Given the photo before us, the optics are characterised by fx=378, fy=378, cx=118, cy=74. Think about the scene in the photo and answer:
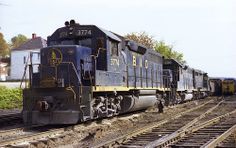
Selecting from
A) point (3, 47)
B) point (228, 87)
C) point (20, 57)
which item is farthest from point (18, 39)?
point (228, 87)

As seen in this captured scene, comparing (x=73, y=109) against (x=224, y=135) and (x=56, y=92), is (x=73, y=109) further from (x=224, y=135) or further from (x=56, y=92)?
(x=224, y=135)

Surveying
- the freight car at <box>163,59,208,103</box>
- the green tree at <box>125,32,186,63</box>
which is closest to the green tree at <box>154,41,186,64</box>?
the green tree at <box>125,32,186,63</box>

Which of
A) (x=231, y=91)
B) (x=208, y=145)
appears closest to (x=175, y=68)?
(x=208, y=145)

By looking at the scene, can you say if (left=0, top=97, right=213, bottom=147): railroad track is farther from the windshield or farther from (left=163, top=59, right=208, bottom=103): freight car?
(left=163, top=59, right=208, bottom=103): freight car

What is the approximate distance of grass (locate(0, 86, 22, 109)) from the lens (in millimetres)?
25236

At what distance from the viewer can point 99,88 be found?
12.9 m

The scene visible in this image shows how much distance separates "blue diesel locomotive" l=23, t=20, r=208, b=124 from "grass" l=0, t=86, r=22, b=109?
11.4 meters

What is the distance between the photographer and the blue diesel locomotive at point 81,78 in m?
12.1

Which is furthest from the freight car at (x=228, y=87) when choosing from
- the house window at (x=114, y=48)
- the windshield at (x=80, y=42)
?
the windshield at (x=80, y=42)

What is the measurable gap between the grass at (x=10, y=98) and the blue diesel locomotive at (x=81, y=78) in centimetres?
1143

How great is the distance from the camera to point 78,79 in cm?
1246

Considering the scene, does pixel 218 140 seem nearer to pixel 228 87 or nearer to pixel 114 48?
pixel 114 48

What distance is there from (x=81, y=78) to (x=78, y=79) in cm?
46

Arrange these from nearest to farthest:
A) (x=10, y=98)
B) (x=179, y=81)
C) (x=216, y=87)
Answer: (x=10, y=98) < (x=179, y=81) < (x=216, y=87)
